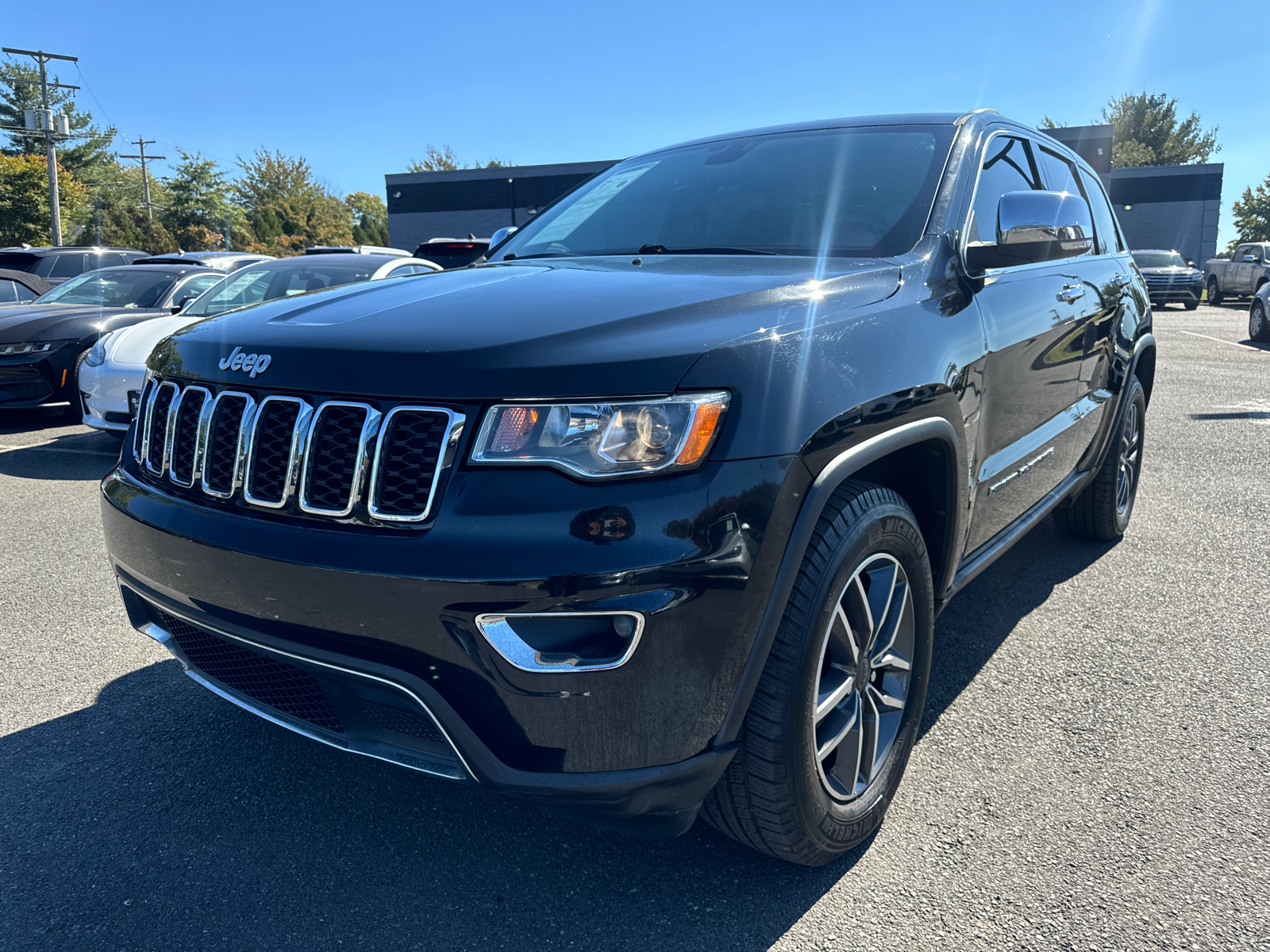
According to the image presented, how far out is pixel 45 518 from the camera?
17.0 ft

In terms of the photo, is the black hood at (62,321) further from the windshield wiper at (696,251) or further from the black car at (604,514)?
the windshield wiper at (696,251)

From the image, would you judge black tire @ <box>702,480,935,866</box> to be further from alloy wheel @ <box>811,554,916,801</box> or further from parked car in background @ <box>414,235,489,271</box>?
parked car in background @ <box>414,235,489,271</box>

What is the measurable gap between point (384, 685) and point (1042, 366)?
7.75 ft

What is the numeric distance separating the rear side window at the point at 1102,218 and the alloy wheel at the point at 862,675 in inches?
108

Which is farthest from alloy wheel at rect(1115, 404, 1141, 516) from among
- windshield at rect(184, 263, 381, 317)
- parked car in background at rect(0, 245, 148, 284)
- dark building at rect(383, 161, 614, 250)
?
dark building at rect(383, 161, 614, 250)

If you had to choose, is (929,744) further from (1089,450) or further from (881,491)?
(1089,450)

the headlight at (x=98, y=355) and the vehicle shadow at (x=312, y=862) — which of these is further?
the headlight at (x=98, y=355)

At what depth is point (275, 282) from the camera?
7.57 metres

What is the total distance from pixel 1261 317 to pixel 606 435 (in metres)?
17.0

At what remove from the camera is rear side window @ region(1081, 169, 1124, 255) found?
423 cm

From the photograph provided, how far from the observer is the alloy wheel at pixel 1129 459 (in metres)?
4.43

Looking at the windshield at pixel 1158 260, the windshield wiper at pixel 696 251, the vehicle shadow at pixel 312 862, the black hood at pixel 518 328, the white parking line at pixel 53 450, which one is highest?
the windshield at pixel 1158 260

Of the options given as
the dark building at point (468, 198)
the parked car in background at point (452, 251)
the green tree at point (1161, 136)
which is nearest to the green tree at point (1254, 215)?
the green tree at point (1161, 136)

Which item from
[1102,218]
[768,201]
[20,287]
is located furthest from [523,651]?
[20,287]
